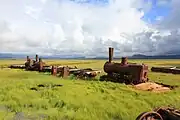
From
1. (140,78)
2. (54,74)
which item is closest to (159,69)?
(54,74)

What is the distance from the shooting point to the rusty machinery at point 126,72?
32.0 metres

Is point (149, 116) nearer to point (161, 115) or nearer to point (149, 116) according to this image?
point (149, 116)

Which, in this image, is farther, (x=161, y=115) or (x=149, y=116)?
(x=161, y=115)

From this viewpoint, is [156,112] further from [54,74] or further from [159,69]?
[159,69]

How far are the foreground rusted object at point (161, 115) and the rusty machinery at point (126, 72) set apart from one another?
1898 cm

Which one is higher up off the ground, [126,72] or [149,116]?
[126,72]

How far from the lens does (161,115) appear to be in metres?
12.7

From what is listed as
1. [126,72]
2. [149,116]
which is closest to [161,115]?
[149,116]

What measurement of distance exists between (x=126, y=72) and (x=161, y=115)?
21403 millimetres

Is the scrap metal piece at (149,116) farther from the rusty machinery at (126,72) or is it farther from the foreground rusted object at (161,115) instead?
the rusty machinery at (126,72)

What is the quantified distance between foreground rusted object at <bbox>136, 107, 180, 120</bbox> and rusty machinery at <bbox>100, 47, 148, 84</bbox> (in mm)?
18985

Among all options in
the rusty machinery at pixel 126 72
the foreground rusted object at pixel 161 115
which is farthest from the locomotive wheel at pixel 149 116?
the rusty machinery at pixel 126 72

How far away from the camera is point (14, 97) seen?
71.9ft

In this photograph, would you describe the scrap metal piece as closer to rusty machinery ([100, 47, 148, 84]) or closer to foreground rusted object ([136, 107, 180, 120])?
foreground rusted object ([136, 107, 180, 120])
